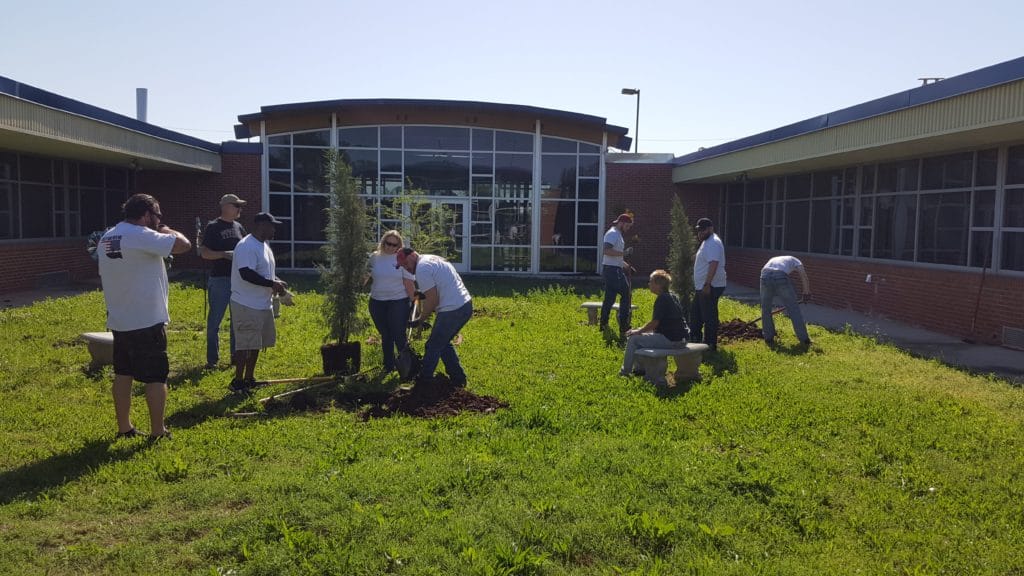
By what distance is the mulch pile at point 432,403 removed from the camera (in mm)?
6652

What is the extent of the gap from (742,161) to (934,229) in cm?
504

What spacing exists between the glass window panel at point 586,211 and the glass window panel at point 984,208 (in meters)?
12.6

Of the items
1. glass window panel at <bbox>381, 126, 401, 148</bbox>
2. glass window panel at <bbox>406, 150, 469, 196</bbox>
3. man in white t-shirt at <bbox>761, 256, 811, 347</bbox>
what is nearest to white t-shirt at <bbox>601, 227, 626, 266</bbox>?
man in white t-shirt at <bbox>761, 256, 811, 347</bbox>

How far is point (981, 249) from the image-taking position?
38.6 ft

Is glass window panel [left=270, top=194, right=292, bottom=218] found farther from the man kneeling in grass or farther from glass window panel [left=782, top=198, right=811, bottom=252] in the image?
the man kneeling in grass

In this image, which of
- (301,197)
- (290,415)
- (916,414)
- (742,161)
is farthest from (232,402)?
(301,197)

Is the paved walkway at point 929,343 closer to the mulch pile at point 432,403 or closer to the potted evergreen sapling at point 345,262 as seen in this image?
the mulch pile at point 432,403

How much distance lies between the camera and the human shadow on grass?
4789mm

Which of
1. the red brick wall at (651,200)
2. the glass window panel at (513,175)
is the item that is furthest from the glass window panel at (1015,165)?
the glass window panel at (513,175)

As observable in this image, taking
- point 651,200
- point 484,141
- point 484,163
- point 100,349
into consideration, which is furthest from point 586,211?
point 100,349

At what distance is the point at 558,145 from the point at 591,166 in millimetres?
1192

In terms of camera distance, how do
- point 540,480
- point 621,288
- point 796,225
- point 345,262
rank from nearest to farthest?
point 540,480 < point 345,262 < point 621,288 < point 796,225

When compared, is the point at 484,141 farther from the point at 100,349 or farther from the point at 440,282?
the point at 440,282

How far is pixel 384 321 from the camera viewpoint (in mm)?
8234
